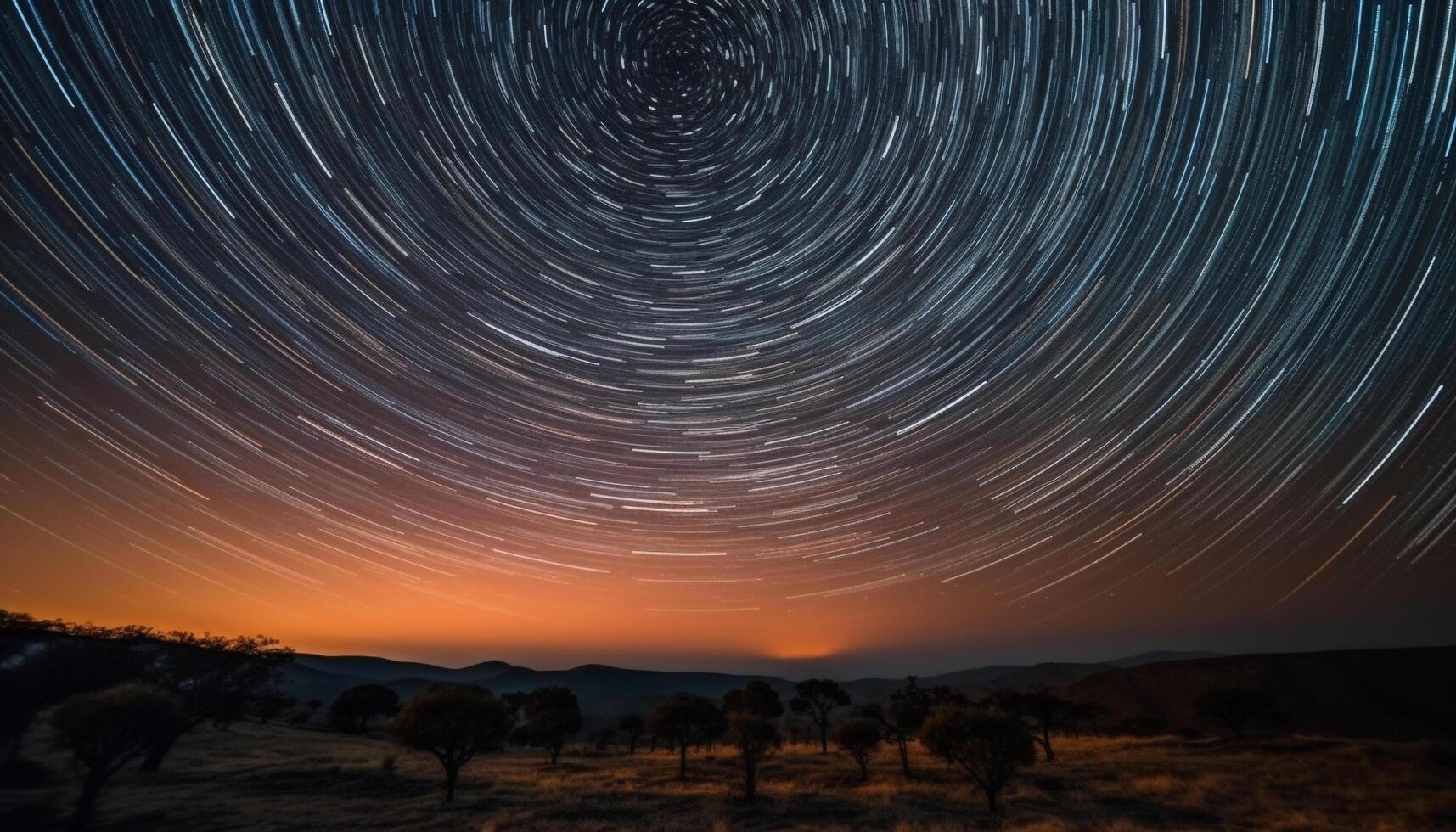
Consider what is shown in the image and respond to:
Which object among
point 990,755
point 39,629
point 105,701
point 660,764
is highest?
point 39,629

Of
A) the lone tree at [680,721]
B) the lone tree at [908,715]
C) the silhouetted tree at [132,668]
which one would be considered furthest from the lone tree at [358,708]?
the lone tree at [908,715]

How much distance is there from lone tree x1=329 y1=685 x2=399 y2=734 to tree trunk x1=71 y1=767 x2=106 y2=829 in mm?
47928

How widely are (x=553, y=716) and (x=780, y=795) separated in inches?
1038

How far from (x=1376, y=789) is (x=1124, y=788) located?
1045 centimetres

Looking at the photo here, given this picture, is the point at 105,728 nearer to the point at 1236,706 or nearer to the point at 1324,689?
the point at 1236,706

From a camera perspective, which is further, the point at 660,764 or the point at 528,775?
the point at 660,764

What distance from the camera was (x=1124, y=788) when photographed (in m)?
28.5

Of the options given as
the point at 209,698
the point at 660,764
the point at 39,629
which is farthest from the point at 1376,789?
the point at 39,629

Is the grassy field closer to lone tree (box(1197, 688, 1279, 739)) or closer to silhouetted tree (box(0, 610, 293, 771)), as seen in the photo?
silhouetted tree (box(0, 610, 293, 771))

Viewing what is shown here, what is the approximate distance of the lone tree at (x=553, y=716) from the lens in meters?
46.0

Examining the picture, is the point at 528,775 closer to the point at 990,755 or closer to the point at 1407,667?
the point at 990,755

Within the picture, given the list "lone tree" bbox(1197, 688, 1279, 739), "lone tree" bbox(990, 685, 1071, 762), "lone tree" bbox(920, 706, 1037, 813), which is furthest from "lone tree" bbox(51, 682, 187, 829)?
"lone tree" bbox(1197, 688, 1279, 739)

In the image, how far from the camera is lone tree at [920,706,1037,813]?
24.5 meters

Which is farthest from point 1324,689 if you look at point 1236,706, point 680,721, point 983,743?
point 680,721
